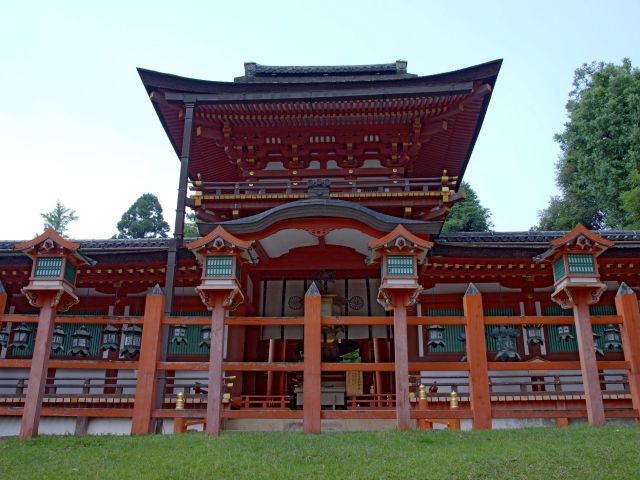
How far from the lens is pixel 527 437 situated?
9070 mm

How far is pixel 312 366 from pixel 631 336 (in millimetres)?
5833

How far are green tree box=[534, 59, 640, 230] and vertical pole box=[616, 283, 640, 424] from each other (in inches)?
750

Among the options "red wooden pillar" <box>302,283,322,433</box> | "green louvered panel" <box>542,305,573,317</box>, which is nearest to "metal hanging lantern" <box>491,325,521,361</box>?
"green louvered panel" <box>542,305,573,317</box>

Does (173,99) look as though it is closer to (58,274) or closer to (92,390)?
(58,274)

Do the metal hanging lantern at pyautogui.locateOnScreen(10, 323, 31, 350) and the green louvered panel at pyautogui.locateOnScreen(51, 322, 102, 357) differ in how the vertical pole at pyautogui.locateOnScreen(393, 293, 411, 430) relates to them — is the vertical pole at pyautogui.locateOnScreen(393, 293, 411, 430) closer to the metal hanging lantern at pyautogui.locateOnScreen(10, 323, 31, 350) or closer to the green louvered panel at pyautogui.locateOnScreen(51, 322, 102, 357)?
the metal hanging lantern at pyautogui.locateOnScreen(10, 323, 31, 350)

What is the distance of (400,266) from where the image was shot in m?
10.9

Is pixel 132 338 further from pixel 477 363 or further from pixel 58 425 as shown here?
pixel 477 363

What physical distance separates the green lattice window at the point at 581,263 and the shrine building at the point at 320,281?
26mm

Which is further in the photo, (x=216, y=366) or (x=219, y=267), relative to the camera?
(x=219, y=267)

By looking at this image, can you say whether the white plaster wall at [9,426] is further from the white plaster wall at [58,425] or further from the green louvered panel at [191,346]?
the green louvered panel at [191,346]

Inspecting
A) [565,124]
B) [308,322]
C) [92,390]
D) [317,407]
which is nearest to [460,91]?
[308,322]

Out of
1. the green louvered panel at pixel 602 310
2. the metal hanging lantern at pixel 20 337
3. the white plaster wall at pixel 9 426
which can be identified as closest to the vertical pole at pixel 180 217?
the metal hanging lantern at pixel 20 337

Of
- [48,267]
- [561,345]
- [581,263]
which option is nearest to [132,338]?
[48,267]

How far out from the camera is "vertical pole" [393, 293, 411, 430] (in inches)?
398
